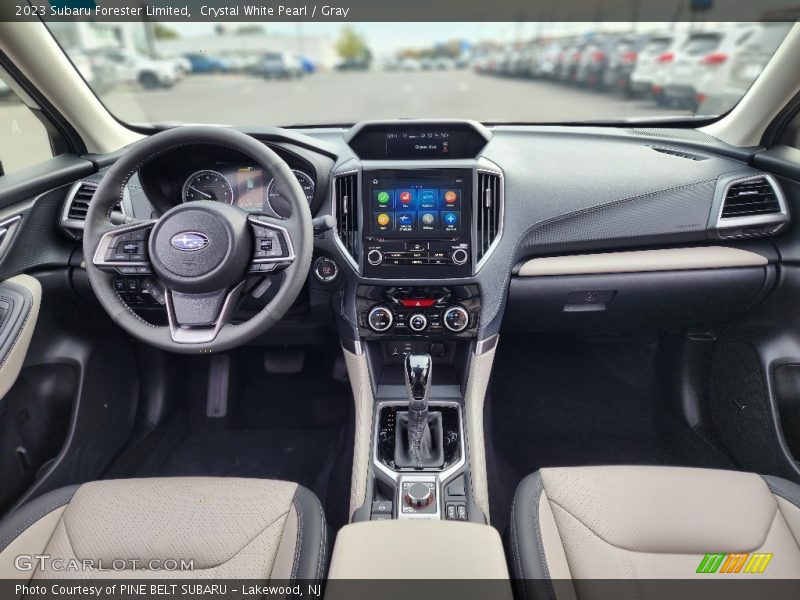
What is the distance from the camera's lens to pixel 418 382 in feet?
6.42

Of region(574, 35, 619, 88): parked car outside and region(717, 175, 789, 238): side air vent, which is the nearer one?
region(717, 175, 789, 238): side air vent

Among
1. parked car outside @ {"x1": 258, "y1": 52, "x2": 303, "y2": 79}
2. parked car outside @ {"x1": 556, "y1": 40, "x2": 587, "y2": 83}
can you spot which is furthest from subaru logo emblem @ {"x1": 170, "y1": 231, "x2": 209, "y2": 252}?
parked car outside @ {"x1": 556, "y1": 40, "x2": 587, "y2": 83}

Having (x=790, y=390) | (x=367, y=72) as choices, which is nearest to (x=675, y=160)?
(x=790, y=390)

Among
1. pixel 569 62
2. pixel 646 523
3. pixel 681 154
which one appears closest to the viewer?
pixel 646 523

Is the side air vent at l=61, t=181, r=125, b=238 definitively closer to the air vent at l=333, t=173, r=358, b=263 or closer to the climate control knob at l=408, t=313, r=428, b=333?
the air vent at l=333, t=173, r=358, b=263

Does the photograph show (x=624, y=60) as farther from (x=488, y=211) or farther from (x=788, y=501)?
(x=788, y=501)

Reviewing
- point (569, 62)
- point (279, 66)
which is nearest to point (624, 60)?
point (569, 62)

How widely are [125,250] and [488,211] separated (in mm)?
1172

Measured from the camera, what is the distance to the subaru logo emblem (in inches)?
60.6

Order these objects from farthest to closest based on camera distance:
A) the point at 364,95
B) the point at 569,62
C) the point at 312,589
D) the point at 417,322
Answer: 1. the point at 364,95
2. the point at 569,62
3. the point at 417,322
4. the point at 312,589

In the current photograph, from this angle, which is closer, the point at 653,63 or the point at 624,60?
the point at 653,63

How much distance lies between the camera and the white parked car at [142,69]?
3.49 metres

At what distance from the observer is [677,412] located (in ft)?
8.79

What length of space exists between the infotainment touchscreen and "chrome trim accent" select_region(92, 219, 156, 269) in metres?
0.76
